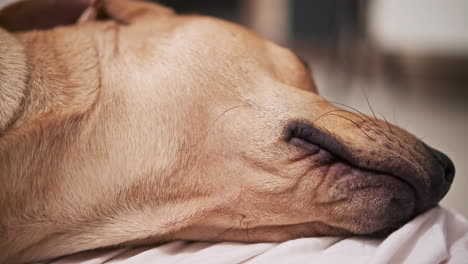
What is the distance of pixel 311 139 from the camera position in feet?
3.54

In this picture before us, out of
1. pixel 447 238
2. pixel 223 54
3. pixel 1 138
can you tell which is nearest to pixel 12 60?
pixel 1 138

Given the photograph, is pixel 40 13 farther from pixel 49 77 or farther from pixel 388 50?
pixel 388 50

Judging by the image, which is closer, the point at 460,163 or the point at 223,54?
the point at 223,54

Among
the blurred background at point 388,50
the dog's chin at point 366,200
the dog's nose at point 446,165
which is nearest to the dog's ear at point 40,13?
the dog's chin at point 366,200

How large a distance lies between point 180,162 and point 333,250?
392mm

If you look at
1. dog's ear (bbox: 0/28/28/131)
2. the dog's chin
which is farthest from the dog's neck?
the dog's chin

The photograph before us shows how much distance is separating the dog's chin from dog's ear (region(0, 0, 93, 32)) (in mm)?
1022

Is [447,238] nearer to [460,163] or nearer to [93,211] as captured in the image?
[93,211]

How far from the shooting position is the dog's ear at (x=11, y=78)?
3.31 ft

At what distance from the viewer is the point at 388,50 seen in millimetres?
3615

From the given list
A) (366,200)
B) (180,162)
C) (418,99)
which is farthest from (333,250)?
(418,99)

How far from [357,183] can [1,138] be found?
775 mm

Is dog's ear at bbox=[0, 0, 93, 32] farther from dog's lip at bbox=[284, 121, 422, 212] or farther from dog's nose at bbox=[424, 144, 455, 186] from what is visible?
dog's nose at bbox=[424, 144, 455, 186]

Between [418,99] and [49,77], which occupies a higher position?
[49,77]
